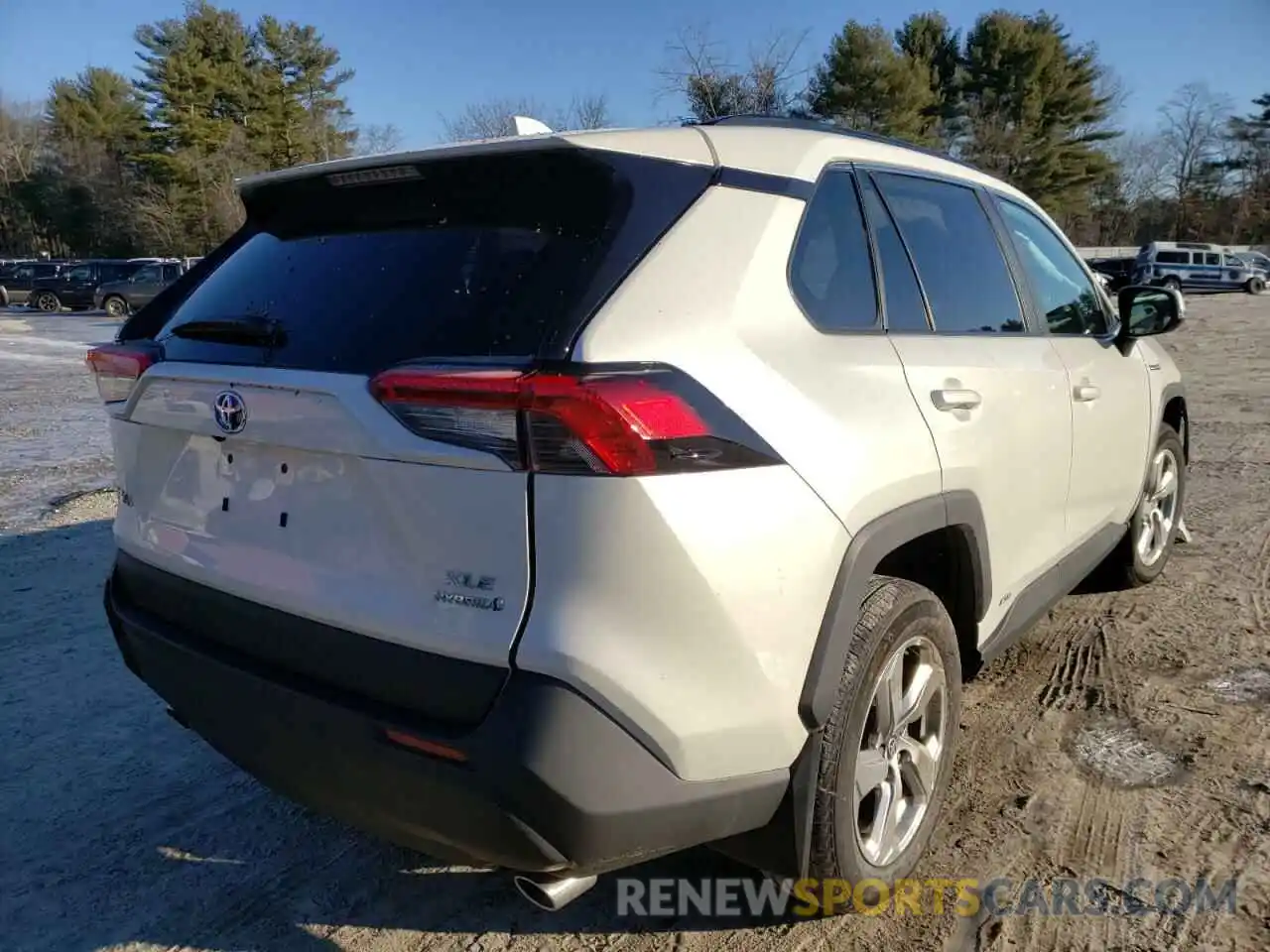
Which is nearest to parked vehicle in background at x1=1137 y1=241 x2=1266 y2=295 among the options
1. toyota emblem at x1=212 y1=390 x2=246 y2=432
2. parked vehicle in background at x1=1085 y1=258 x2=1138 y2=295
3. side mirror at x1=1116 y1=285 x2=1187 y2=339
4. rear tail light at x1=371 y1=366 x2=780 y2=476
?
parked vehicle in background at x1=1085 y1=258 x2=1138 y2=295

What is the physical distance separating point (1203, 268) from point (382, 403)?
41509 millimetres

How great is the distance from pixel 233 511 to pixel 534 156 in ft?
3.35

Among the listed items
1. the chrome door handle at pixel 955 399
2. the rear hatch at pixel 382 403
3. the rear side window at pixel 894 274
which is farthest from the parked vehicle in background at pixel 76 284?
the chrome door handle at pixel 955 399

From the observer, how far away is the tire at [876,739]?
6.59ft

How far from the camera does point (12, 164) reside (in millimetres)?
57562

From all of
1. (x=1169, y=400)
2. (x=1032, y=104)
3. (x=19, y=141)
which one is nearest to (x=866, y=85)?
(x=1032, y=104)

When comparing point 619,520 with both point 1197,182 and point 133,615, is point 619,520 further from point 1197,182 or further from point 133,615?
point 1197,182

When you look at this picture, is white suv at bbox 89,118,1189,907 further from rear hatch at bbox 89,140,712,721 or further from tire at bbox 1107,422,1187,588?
tire at bbox 1107,422,1187,588

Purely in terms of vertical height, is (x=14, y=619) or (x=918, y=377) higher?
(x=918, y=377)

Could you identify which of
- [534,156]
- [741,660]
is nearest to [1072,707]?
[741,660]

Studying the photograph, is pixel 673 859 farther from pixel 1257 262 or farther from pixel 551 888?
pixel 1257 262

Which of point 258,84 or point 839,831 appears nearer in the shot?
point 839,831

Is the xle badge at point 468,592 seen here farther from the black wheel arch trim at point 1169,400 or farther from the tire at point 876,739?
the black wheel arch trim at point 1169,400

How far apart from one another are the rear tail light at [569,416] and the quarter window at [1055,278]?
2142mm
